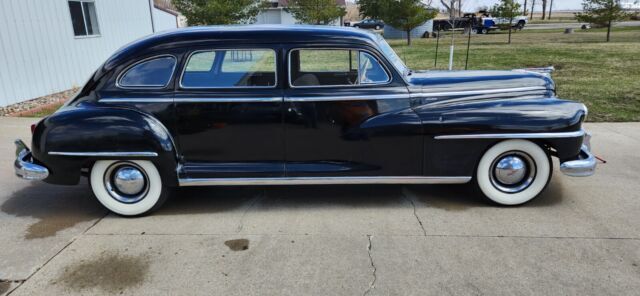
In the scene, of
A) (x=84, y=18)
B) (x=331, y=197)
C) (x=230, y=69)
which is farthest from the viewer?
(x=84, y=18)

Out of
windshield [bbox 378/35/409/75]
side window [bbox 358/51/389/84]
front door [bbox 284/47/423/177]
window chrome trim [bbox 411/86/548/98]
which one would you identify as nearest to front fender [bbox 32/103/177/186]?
front door [bbox 284/47/423/177]

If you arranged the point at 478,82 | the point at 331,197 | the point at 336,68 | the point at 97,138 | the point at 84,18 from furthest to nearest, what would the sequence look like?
the point at 84,18 → the point at 331,197 → the point at 336,68 → the point at 478,82 → the point at 97,138

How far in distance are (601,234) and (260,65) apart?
3.18m

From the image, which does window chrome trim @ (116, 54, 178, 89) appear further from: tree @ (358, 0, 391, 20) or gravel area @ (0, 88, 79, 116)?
tree @ (358, 0, 391, 20)

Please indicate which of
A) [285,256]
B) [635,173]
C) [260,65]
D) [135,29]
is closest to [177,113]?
[260,65]

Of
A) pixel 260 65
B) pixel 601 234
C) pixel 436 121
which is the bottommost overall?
pixel 601 234

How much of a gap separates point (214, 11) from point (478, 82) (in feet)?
46.9

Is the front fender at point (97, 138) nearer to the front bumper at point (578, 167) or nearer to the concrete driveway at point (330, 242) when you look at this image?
the concrete driveway at point (330, 242)

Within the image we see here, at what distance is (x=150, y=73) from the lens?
155 inches

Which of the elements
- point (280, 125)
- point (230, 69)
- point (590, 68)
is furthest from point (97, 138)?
point (590, 68)

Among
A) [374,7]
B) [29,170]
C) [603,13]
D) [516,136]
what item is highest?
[374,7]

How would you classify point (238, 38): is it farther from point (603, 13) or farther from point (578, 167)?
point (603, 13)

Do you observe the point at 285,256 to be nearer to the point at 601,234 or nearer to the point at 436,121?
the point at 436,121

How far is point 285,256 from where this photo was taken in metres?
3.34
